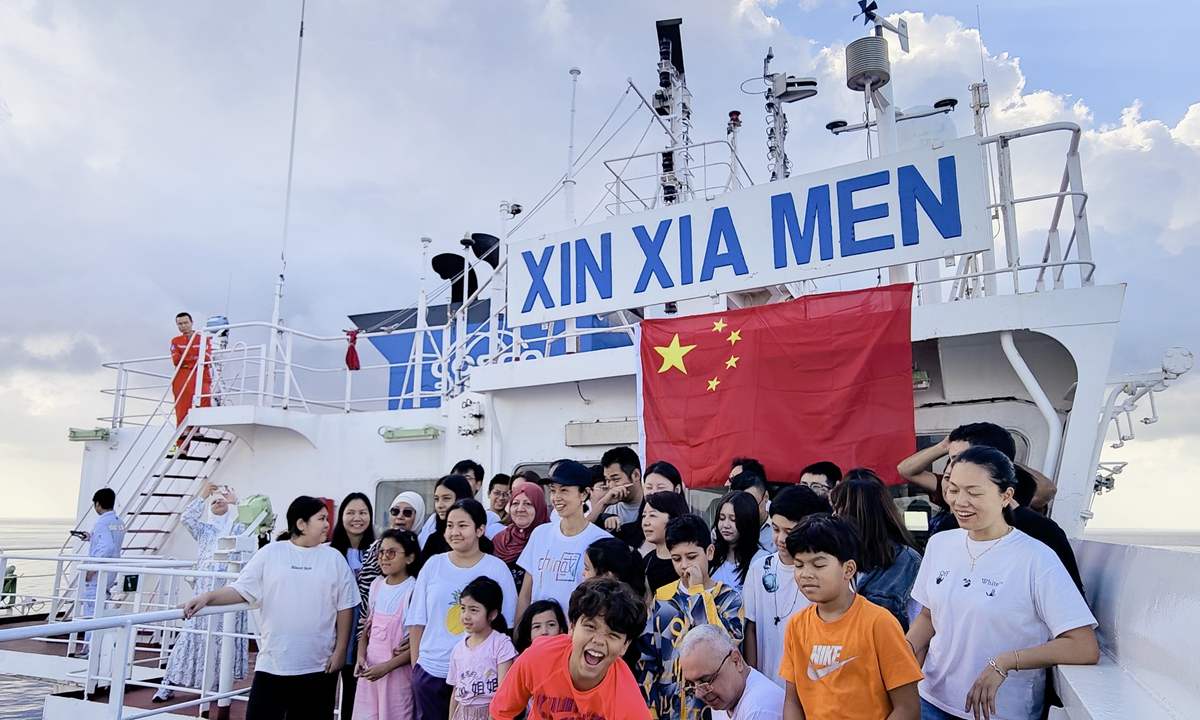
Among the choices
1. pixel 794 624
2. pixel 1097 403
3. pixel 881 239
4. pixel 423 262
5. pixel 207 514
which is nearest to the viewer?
pixel 794 624

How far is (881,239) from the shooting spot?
628 centimetres

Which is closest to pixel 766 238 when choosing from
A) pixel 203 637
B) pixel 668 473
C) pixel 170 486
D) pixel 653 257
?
pixel 653 257

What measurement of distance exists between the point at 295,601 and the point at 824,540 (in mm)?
3001

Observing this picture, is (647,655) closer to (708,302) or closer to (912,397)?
(912,397)

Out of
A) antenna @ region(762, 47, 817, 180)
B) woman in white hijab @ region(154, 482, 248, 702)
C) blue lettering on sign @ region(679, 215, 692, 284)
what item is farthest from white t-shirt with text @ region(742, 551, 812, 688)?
antenna @ region(762, 47, 817, 180)

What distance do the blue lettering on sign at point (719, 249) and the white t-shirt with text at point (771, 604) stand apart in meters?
3.76

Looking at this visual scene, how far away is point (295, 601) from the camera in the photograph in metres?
4.28

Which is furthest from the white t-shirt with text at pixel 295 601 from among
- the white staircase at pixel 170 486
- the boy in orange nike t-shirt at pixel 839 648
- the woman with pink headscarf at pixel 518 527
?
the white staircase at pixel 170 486

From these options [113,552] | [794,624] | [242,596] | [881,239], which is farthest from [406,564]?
[113,552]

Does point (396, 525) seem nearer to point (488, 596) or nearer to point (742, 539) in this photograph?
point (488, 596)

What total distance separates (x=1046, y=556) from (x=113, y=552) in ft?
29.7

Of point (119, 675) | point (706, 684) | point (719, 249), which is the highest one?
point (719, 249)

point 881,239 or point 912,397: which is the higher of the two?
point 881,239

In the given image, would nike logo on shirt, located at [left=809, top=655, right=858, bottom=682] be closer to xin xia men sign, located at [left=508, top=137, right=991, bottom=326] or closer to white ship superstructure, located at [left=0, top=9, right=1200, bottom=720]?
white ship superstructure, located at [left=0, top=9, right=1200, bottom=720]
